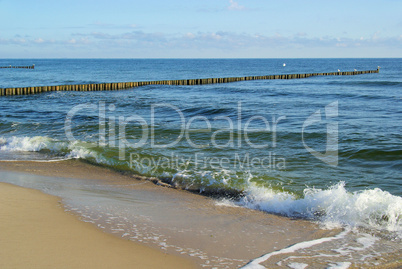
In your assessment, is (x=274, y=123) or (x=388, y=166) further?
(x=274, y=123)

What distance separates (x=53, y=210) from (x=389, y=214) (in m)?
5.34

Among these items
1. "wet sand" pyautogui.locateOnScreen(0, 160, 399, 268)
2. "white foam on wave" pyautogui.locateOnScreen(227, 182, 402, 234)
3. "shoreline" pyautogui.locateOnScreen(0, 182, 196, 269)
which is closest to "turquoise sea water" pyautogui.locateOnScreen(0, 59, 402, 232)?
"white foam on wave" pyautogui.locateOnScreen(227, 182, 402, 234)

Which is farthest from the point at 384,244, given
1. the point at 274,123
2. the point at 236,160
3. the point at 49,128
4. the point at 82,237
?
the point at 49,128

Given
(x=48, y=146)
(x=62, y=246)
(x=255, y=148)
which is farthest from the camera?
(x=48, y=146)

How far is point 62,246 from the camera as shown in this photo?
15.5 feet

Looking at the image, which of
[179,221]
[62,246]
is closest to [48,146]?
[179,221]

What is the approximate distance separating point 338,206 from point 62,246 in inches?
171

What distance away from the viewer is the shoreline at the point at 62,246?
4328 millimetres

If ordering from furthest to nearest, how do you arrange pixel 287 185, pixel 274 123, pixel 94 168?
pixel 274 123, pixel 94 168, pixel 287 185

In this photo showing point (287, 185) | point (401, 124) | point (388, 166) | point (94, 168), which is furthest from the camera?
point (401, 124)

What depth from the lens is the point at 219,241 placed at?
5145 mm

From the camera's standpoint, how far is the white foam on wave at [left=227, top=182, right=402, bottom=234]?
19.5 ft

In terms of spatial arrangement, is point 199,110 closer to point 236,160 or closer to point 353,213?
point 236,160

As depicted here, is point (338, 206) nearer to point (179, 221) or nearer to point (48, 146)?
point (179, 221)
